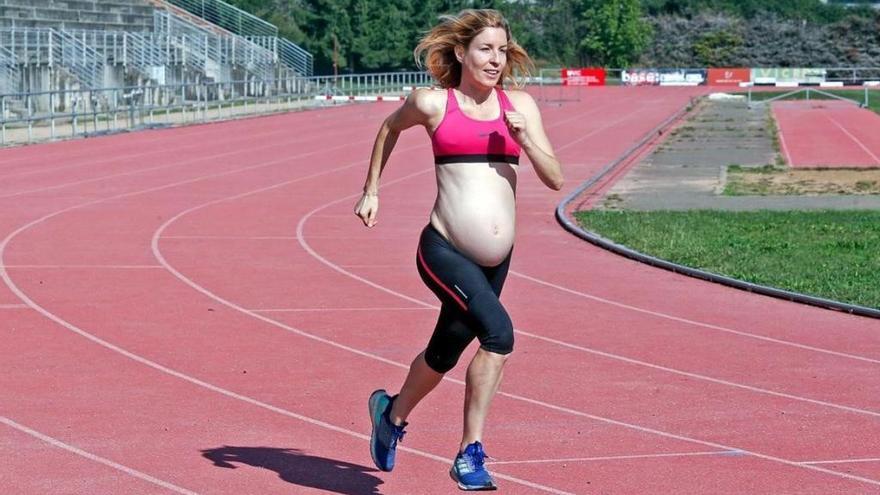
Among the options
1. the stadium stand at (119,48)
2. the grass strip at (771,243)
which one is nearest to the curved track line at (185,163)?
the grass strip at (771,243)

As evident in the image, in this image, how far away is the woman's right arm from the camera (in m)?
6.05

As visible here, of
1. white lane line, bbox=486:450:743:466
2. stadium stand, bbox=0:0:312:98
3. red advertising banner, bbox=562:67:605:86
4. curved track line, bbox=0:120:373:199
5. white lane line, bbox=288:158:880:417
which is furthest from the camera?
red advertising banner, bbox=562:67:605:86

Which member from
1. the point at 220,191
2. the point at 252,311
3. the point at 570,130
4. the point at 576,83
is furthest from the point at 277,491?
the point at 576,83

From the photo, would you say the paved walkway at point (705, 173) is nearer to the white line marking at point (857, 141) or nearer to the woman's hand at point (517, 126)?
the white line marking at point (857, 141)

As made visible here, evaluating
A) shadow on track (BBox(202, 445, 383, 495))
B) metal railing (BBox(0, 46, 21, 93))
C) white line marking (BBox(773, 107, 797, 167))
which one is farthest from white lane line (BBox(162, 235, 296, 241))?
metal railing (BBox(0, 46, 21, 93))

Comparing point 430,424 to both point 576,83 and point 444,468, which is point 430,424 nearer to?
point 444,468

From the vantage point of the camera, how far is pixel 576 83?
7938 cm

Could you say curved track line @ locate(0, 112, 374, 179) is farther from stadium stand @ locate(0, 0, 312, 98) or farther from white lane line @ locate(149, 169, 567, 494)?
Result: stadium stand @ locate(0, 0, 312, 98)

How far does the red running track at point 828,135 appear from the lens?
95.5ft

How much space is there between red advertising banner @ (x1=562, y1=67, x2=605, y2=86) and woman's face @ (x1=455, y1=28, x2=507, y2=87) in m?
73.3

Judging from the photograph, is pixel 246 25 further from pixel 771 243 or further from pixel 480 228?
pixel 480 228

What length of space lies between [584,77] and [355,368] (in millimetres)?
70873

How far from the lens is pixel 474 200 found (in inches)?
237

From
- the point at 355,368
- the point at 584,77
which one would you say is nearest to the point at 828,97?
the point at 584,77
